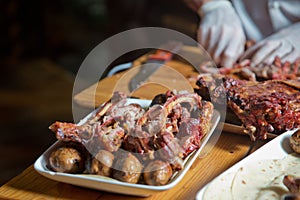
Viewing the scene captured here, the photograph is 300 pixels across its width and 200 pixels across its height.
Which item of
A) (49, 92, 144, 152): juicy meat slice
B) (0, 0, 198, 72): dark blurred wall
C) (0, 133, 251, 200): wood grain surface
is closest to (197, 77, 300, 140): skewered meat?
(0, 133, 251, 200): wood grain surface

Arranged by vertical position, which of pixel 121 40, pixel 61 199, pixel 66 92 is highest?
pixel 61 199

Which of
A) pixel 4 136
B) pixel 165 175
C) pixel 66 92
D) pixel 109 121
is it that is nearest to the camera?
pixel 165 175

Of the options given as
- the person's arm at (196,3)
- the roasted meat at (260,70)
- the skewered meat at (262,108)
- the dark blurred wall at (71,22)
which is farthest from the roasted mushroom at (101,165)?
the dark blurred wall at (71,22)

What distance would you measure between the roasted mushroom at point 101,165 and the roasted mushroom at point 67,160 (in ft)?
0.10

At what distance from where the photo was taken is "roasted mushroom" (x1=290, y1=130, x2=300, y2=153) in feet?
4.04

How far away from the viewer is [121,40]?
11.1 feet

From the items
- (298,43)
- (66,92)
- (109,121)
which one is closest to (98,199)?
(109,121)

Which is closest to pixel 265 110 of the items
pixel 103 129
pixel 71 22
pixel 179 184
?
pixel 179 184

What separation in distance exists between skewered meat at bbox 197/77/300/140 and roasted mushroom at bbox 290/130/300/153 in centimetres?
7

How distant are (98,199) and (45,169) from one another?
0.13 metres

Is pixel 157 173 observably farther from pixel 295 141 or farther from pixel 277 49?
pixel 277 49

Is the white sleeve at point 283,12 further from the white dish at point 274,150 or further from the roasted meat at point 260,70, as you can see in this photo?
the white dish at point 274,150

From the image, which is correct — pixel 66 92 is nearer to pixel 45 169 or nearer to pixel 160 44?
pixel 160 44

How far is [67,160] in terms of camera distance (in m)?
1.07
